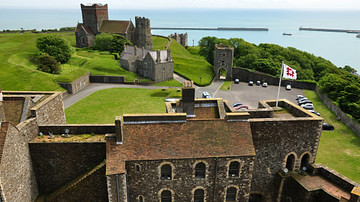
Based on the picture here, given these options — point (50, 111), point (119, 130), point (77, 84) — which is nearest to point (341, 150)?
point (119, 130)

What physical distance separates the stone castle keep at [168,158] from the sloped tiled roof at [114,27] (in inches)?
3045

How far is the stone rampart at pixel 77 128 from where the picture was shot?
22016 mm

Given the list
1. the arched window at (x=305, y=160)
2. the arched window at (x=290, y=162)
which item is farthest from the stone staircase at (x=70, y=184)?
the arched window at (x=305, y=160)

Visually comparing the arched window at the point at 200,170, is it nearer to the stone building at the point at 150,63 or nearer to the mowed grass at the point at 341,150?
the mowed grass at the point at 341,150

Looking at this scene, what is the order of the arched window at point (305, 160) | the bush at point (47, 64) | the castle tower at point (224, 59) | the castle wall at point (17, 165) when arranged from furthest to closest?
the castle tower at point (224, 59), the bush at point (47, 64), the arched window at point (305, 160), the castle wall at point (17, 165)

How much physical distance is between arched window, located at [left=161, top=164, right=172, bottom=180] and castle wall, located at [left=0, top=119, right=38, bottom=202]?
10405 mm

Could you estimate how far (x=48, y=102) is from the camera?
2327 centimetres

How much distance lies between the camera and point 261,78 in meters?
68.1

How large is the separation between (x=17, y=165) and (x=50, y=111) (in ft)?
20.8

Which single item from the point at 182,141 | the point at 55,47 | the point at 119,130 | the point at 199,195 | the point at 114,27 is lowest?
the point at 199,195

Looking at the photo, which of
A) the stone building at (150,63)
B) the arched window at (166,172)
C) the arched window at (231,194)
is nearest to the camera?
the arched window at (166,172)

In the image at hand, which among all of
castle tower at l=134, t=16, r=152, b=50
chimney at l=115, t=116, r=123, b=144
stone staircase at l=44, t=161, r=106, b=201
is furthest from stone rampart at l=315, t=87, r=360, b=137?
castle tower at l=134, t=16, r=152, b=50

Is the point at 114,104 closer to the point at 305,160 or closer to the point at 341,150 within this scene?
the point at 305,160

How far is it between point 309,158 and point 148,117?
1471 centimetres
